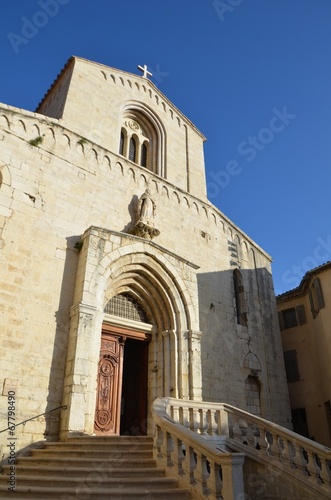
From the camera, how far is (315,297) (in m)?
15.5

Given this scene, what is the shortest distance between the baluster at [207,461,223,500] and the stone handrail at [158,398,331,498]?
6.27 ft

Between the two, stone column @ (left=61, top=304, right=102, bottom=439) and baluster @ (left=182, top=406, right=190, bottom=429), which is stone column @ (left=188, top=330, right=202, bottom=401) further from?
stone column @ (left=61, top=304, right=102, bottom=439)

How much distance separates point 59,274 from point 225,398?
596 centimetres

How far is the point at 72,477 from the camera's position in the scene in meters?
5.60

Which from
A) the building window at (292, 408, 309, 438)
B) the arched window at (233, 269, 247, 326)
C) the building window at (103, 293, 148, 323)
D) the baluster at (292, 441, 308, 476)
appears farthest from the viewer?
the building window at (292, 408, 309, 438)

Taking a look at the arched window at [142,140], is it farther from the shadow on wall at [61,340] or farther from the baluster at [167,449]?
the baluster at [167,449]

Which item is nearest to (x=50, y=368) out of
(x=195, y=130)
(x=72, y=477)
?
(x=72, y=477)

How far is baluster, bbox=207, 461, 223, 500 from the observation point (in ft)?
16.3

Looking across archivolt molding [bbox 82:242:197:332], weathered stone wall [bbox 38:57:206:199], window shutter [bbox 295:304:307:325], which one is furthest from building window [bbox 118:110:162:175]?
window shutter [bbox 295:304:307:325]

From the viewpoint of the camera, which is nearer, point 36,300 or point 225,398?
point 36,300

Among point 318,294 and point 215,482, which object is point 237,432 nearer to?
point 215,482

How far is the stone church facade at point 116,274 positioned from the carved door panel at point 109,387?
3 cm

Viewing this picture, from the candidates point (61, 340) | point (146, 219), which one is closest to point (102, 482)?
point (61, 340)

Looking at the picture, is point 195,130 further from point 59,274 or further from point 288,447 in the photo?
point 288,447
